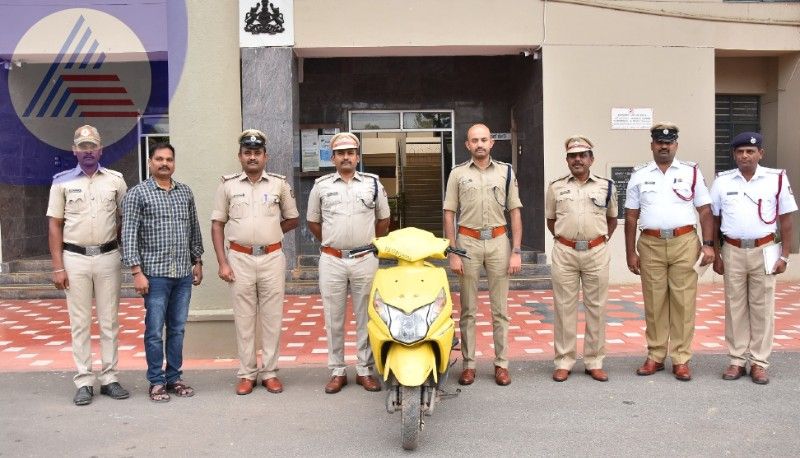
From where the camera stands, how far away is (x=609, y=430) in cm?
409

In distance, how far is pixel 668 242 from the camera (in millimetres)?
5191

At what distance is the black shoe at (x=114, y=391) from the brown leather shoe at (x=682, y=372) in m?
4.01

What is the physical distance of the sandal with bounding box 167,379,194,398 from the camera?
490cm

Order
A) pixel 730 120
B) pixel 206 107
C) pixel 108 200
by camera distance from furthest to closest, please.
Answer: pixel 730 120
pixel 206 107
pixel 108 200

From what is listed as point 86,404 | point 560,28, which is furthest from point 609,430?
point 560,28

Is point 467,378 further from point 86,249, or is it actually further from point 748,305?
point 86,249

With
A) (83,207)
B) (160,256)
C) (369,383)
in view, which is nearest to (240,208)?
(160,256)

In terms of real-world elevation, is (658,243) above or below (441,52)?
below

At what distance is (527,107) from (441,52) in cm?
160

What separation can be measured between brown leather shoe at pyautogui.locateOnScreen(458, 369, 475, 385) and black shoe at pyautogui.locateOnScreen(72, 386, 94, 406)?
2610 mm

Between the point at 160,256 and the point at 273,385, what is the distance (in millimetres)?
1213

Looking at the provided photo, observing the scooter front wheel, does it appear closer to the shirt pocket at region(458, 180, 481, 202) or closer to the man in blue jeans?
the shirt pocket at region(458, 180, 481, 202)

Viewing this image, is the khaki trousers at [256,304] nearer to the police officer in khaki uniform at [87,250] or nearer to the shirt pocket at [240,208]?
the shirt pocket at [240,208]

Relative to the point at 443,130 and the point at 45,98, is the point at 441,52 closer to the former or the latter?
the point at 443,130
